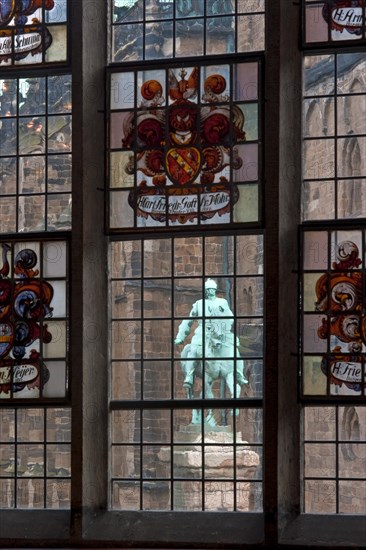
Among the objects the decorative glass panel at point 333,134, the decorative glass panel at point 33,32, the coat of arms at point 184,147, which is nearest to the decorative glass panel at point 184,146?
the coat of arms at point 184,147

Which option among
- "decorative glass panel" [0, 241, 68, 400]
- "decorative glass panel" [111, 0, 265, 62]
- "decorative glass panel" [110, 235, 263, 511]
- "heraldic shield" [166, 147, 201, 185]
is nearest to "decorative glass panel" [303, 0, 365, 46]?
"decorative glass panel" [111, 0, 265, 62]

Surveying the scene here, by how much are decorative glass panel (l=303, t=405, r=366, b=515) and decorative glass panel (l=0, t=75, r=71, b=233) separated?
1.90 metres

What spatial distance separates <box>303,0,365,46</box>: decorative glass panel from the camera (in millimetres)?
7914

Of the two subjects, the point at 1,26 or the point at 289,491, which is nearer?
the point at 289,491

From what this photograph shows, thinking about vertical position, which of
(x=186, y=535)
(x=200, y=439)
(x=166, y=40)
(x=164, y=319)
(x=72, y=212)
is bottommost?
(x=186, y=535)

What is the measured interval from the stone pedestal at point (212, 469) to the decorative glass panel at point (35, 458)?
603 mm

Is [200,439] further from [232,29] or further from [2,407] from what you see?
[232,29]

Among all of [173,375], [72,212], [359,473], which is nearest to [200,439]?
[173,375]

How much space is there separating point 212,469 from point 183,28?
2.56 metres

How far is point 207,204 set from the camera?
8.07m

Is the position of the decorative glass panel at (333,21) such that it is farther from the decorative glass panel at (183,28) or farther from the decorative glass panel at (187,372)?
the decorative glass panel at (187,372)

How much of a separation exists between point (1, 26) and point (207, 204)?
1706 mm

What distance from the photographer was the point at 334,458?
7855 mm

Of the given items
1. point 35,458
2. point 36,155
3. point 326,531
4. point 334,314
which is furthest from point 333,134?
point 35,458
